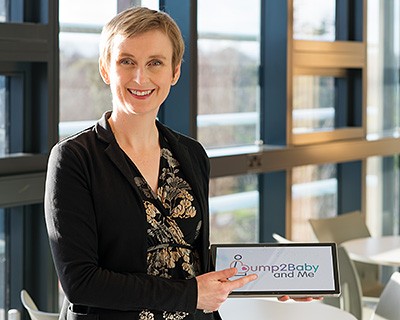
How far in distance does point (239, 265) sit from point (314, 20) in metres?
4.39

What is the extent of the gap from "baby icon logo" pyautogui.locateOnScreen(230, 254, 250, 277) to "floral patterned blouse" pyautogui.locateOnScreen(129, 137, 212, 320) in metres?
0.13

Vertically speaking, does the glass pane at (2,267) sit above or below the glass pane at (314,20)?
below

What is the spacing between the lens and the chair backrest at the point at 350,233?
541 centimetres

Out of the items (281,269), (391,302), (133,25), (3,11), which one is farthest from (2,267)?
(133,25)

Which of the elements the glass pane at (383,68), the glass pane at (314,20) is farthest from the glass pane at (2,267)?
the glass pane at (383,68)

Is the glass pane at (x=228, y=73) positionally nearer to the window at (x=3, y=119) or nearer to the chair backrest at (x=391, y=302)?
the window at (x=3, y=119)

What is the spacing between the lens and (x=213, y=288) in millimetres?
2035

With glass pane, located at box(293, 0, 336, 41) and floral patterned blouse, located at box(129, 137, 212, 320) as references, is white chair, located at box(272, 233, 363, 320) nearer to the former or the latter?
glass pane, located at box(293, 0, 336, 41)

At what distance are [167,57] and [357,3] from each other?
495 cm

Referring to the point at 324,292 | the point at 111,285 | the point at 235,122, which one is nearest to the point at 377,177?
the point at 235,122

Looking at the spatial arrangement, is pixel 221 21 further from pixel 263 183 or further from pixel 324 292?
pixel 324 292

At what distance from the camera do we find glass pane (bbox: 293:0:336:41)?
612 centimetres

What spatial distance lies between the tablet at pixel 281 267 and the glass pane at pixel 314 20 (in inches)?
157

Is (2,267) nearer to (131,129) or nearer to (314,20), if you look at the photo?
(131,129)
